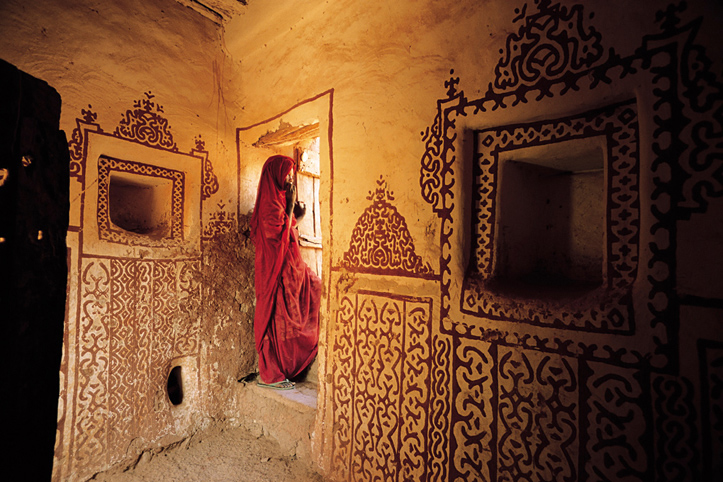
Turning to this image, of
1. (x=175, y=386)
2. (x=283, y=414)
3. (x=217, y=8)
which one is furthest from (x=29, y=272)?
(x=217, y=8)

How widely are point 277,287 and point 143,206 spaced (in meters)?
1.39

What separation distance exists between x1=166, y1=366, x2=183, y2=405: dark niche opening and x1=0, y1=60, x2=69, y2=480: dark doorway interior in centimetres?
274

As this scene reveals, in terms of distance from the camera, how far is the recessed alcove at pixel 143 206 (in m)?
3.11

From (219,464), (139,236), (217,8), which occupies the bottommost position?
(219,464)

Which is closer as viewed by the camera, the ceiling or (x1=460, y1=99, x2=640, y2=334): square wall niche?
(x1=460, y1=99, x2=640, y2=334): square wall niche

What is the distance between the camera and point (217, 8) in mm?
3279

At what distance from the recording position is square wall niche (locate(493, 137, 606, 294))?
5.96 feet

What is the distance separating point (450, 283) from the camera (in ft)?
6.32

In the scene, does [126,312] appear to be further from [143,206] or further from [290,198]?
[290,198]

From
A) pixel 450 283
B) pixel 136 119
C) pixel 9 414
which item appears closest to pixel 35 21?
pixel 136 119

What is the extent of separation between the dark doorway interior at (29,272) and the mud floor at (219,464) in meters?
2.20

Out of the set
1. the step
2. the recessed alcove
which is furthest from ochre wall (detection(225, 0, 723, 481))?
the recessed alcove

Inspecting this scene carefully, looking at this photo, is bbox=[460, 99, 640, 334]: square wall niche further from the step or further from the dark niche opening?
the dark niche opening

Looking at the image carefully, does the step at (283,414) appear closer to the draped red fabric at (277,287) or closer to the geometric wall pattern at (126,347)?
the draped red fabric at (277,287)
